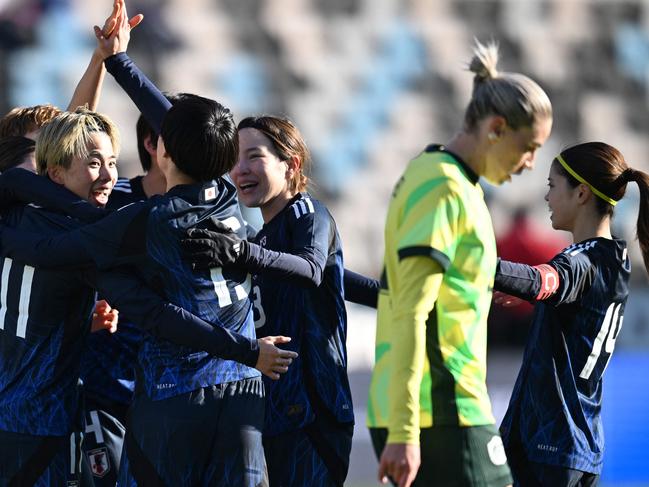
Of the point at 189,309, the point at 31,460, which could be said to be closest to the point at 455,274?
the point at 189,309

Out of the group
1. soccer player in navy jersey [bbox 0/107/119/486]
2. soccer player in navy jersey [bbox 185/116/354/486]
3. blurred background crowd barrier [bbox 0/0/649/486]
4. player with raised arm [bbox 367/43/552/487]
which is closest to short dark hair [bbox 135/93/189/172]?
soccer player in navy jersey [bbox 185/116/354/486]

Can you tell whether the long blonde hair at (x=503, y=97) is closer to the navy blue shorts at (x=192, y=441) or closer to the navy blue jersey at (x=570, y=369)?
the navy blue jersey at (x=570, y=369)

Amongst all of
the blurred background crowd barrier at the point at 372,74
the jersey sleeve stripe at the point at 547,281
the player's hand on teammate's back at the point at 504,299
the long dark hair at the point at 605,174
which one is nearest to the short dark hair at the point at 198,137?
the jersey sleeve stripe at the point at 547,281

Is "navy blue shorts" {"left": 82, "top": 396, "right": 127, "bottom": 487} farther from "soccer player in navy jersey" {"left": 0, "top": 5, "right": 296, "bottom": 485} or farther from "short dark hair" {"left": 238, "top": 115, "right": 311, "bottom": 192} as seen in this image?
"short dark hair" {"left": 238, "top": 115, "right": 311, "bottom": 192}

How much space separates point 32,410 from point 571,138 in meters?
10.5

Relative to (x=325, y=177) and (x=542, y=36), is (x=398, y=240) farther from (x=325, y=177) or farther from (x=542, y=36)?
(x=542, y=36)

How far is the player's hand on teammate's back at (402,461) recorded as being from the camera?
121 inches

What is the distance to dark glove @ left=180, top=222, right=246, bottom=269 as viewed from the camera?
354 centimetres

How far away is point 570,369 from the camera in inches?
163

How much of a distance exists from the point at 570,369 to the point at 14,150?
6.82ft

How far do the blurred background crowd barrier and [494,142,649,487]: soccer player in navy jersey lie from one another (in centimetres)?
617

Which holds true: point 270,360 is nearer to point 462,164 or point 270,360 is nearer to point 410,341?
point 410,341

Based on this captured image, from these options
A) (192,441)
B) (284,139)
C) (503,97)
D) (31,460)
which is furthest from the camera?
(284,139)

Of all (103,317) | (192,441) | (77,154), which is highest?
(77,154)
